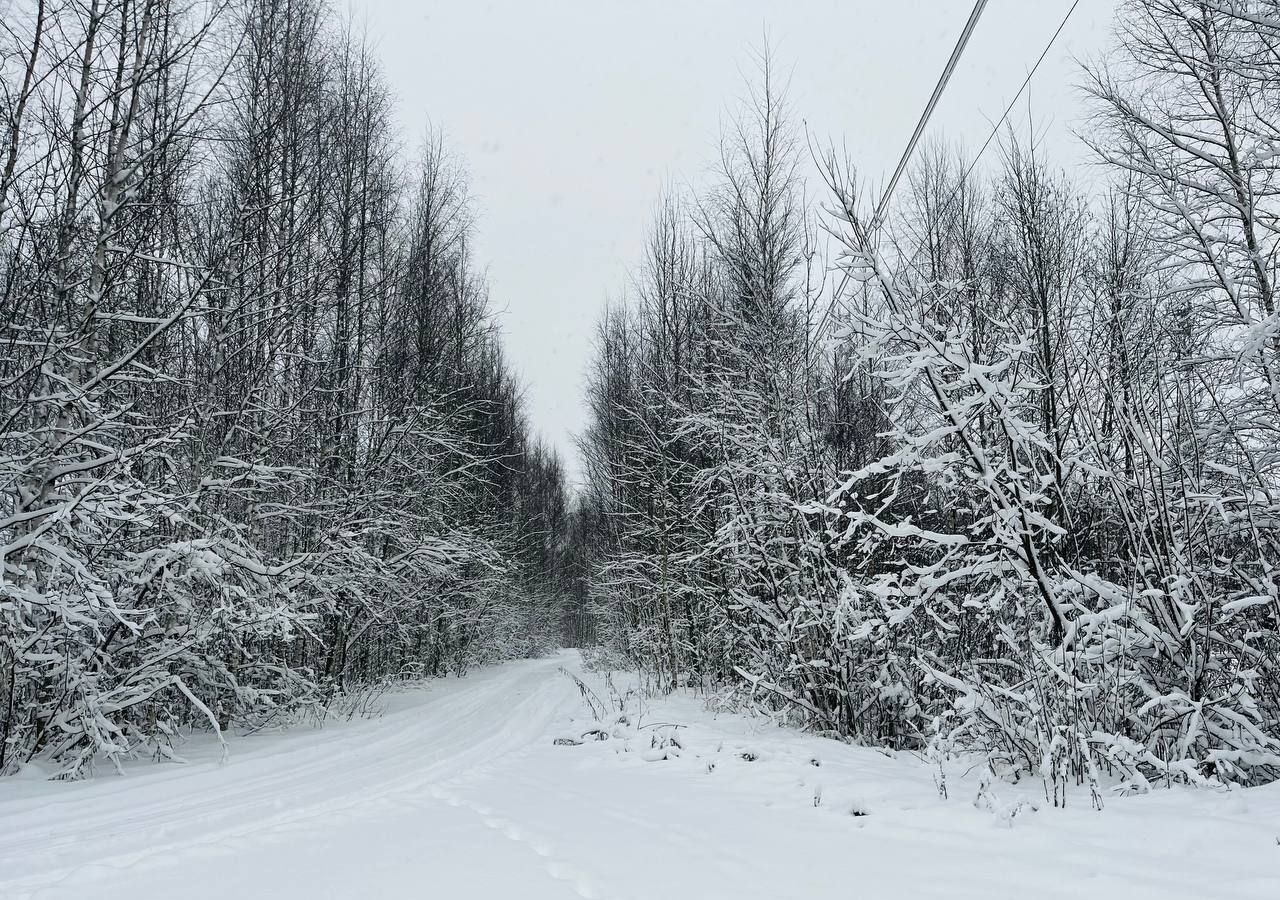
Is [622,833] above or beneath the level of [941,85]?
beneath

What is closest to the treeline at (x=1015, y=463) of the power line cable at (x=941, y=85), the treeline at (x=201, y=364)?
the power line cable at (x=941, y=85)

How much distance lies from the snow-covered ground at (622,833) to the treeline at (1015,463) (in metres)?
0.60

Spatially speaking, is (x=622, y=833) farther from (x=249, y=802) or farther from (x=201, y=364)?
(x=201, y=364)

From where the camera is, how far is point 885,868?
9.00ft

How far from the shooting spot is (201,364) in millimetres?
8094

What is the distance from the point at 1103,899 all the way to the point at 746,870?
4.09 feet

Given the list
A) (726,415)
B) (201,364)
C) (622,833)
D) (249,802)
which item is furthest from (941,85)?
(201,364)

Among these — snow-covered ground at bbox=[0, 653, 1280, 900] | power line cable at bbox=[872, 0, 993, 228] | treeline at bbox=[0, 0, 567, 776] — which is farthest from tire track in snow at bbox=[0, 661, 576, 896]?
power line cable at bbox=[872, 0, 993, 228]

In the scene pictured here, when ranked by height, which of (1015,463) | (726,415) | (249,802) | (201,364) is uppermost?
(201,364)

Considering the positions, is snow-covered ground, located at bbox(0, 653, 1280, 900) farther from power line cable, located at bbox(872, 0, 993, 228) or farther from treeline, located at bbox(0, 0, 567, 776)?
power line cable, located at bbox(872, 0, 993, 228)

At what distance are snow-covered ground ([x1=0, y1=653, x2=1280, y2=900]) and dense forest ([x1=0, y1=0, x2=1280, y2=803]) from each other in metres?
0.58

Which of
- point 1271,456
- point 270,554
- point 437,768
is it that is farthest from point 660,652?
point 1271,456

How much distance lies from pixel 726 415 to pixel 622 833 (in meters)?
6.29

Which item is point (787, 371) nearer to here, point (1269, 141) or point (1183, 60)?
point (1269, 141)
